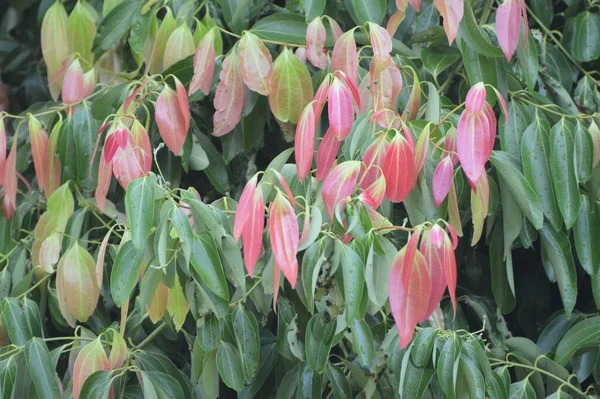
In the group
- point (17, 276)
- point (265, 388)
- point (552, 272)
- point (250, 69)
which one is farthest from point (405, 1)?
point (17, 276)

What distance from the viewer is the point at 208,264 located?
122cm

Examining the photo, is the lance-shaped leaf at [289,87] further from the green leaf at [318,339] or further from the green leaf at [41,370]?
the green leaf at [41,370]

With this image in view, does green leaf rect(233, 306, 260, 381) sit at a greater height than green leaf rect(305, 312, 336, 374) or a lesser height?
lesser

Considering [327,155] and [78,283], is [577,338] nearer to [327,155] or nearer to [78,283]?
[327,155]

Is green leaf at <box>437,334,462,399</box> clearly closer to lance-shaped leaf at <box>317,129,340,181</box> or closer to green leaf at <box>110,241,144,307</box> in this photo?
lance-shaped leaf at <box>317,129,340,181</box>

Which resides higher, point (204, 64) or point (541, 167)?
point (204, 64)

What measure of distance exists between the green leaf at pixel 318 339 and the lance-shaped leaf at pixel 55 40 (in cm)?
90

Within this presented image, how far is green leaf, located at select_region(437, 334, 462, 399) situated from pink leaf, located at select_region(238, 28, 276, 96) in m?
0.49

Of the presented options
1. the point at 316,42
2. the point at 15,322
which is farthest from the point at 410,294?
the point at 15,322

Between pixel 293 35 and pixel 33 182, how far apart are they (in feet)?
2.39

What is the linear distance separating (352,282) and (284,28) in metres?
0.66

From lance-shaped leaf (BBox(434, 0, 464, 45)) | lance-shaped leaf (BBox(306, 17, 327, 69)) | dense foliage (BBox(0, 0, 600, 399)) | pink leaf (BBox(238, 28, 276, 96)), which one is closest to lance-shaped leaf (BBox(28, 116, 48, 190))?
dense foliage (BBox(0, 0, 600, 399))

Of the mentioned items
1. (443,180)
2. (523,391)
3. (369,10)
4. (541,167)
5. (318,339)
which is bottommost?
(523,391)

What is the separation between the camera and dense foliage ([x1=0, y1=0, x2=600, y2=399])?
47.7 inches
